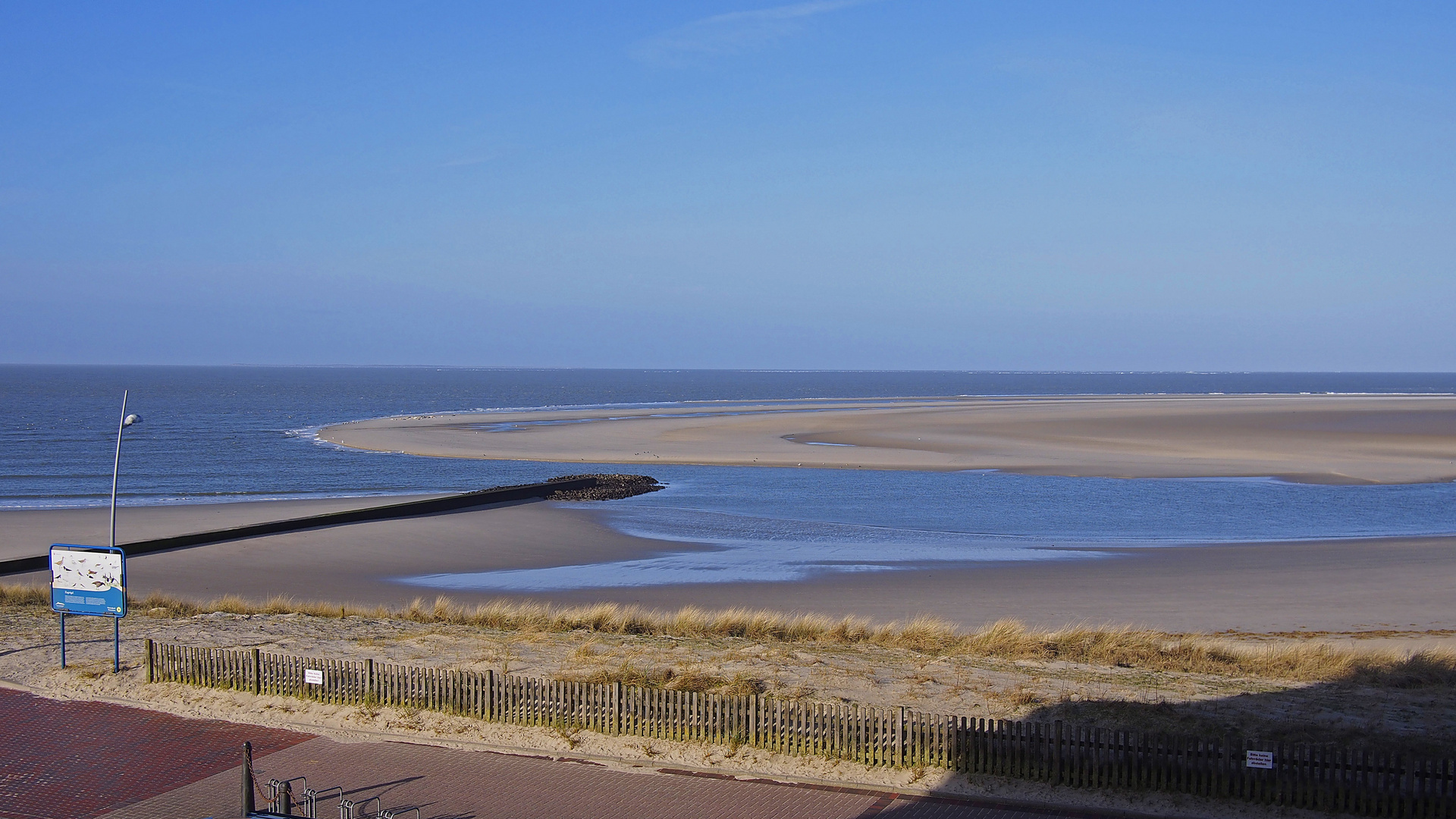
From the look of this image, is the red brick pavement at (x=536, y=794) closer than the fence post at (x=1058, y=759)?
Yes

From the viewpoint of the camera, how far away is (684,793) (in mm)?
13250

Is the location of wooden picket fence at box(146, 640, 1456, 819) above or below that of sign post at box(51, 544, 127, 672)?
below

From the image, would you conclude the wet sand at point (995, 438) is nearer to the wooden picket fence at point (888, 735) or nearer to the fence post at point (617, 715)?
the wooden picket fence at point (888, 735)

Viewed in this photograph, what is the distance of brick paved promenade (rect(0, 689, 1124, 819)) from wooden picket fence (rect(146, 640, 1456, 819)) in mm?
779

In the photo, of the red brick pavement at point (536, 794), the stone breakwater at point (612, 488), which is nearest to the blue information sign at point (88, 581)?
the red brick pavement at point (536, 794)

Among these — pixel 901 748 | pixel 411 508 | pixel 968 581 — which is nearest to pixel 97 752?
pixel 901 748

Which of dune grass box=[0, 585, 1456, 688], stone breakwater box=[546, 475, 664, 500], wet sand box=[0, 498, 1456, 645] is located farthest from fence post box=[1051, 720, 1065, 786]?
stone breakwater box=[546, 475, 664, 500]

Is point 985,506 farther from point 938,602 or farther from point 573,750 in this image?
point 573,750

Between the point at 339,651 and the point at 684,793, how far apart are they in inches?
339

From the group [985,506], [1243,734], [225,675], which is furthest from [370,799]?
[985,506]

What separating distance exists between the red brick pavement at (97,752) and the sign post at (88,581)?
1492mm

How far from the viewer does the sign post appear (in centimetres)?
1731

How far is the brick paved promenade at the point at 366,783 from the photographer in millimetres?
12570

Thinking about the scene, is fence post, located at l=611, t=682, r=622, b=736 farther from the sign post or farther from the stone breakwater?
the stone breakwater
